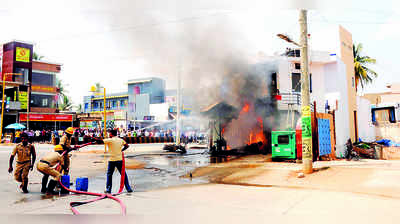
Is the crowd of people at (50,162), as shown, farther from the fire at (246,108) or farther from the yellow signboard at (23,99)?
the yellow signboard at (23,99)

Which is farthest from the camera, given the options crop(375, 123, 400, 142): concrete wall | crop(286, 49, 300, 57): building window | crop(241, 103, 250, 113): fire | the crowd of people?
crop(375, 123, 400, 142): concrete wall

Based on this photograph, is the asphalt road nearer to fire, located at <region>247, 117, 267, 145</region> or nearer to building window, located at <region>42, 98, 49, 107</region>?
fire, located at <region>247, 117, 267, 145</region>

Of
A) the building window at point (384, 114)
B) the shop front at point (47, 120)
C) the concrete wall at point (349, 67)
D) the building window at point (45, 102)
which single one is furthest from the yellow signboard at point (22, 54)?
the building window at point (384, 114)

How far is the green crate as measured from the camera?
11812 mm

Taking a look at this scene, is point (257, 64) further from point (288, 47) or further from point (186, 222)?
point (186, 222)

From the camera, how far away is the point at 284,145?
1205 centimetres

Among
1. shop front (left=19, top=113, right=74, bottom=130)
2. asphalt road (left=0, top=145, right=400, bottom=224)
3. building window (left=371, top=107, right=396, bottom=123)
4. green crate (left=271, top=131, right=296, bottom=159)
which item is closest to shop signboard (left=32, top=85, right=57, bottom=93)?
shop front (left=19, top=113, right=74, bottom=130)

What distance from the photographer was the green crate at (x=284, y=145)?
38.8 feet

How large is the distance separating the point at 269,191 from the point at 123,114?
39.5 metres

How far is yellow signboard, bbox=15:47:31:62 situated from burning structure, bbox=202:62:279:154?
28.7 metres

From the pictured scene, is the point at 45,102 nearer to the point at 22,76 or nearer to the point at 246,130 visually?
the point at 22,76

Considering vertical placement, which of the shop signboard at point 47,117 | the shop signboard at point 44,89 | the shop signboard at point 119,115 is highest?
the shop signboard at point 44,89

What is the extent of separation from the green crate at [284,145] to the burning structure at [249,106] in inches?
166

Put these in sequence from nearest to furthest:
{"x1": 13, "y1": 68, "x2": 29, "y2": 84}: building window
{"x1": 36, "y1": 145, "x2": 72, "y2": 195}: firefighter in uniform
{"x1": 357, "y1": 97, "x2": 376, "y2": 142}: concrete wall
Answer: {"x1": 36, "y1": 145, "x2": 72, "y2": 195}: firefighter in uniform → {"x1": 357, "y1": 97, "x2": 376, "y2": 142}: concrete wall → {"x1": 13, "y1": 68, "x2": 29, "y2": 84}: building window
